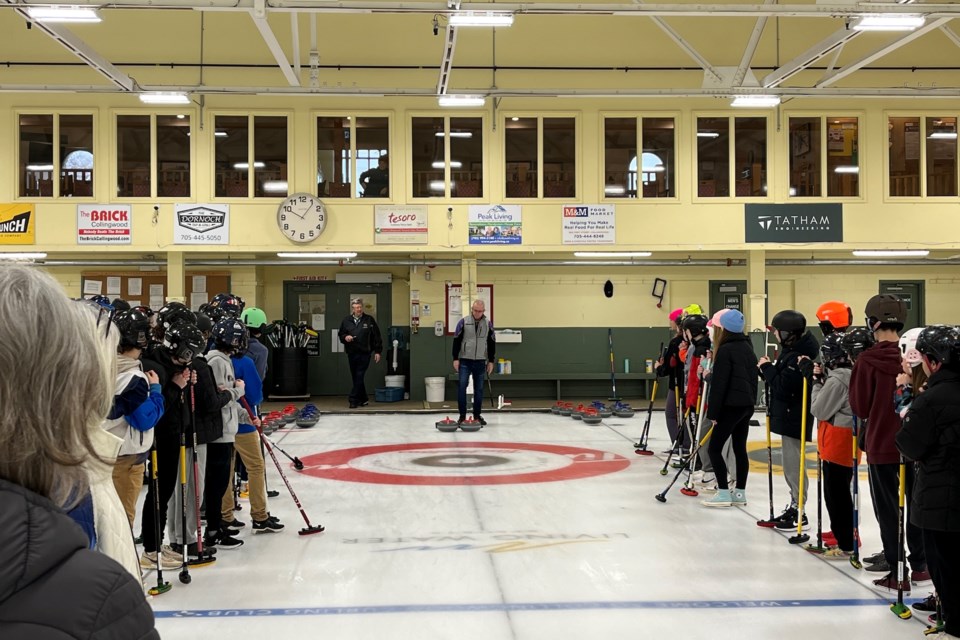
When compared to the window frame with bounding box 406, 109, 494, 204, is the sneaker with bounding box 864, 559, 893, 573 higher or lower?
lower

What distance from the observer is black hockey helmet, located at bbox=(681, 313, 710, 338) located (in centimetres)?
788

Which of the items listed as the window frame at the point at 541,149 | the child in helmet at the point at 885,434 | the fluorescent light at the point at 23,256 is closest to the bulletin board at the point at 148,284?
the fluorescent light at the point at 23,256

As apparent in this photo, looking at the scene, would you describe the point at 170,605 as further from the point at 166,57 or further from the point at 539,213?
the point at 166,57

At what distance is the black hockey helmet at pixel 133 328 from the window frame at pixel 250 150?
399 inches

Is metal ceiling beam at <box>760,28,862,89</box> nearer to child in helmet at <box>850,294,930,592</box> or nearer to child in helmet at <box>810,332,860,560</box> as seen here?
child in helmet at <box>810,332,860,560</box>

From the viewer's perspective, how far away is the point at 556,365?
16.2 metres

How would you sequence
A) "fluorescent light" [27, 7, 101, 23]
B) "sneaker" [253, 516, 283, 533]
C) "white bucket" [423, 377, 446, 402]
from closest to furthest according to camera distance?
"sneaker" [253, 516, 283, 533] → "fluorescent light" [27, 7, 101, 23] → "white bucket" [423, 377, 446, 402]

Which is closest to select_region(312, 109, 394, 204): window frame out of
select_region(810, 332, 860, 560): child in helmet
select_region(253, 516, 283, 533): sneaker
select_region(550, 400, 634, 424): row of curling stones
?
select_region(550, 400, 634, 424): row of curling stones

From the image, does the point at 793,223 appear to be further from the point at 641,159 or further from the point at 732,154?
the point at 641,159

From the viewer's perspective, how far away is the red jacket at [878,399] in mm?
4652

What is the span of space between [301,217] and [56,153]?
434cm

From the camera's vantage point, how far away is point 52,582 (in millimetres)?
963

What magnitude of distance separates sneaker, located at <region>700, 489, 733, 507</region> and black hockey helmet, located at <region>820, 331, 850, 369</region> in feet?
6.30

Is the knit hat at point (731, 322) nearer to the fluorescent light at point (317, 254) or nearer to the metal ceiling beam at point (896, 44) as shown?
the metal ceiling beam at point (896, 44)
